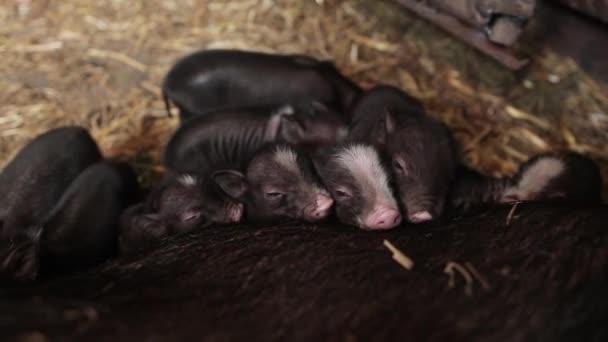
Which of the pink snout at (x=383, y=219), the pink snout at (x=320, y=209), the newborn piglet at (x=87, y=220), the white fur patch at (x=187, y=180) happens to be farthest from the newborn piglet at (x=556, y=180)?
the newborn piglet at (x=87, y=220)

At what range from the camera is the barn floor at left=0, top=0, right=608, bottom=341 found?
1.65 metres

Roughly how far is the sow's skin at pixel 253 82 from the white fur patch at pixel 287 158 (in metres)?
0.91

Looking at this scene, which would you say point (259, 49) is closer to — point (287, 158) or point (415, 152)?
point (287, 158)

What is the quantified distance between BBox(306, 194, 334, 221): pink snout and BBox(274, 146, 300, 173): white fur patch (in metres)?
0.23

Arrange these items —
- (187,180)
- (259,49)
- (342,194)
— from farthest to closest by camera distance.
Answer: (259,49), (187,180), (342,194)

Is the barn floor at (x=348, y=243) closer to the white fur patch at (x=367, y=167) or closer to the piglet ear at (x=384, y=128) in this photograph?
the white fur patch at (x=367, y=167)

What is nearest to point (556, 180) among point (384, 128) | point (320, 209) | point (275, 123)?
point (384, 128)

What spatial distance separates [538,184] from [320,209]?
1.20m

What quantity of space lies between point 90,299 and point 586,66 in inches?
152

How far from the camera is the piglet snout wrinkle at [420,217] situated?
2750 millimetres

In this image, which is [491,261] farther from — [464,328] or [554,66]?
[554,66]

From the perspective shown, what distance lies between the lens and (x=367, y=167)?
286 centimetres

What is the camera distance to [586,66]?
13.6 ft

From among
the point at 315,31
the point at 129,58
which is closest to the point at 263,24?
the point at 315,31
